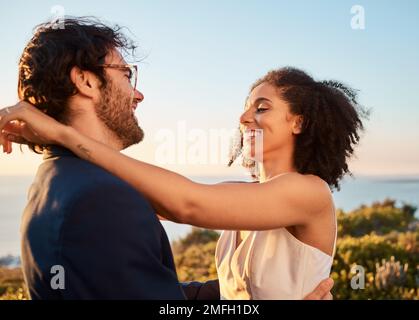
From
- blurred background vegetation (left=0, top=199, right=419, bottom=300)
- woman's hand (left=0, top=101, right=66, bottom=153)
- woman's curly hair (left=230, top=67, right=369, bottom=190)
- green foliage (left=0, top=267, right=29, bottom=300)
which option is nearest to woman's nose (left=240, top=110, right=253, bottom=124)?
woman's curly hair (left=230, top=67, right=369, bottom=190)

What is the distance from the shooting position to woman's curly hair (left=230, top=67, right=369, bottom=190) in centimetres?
349

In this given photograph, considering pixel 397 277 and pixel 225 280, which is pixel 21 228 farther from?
pixel 397 277

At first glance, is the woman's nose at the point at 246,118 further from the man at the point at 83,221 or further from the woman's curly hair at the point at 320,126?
the man at the point at 83,221

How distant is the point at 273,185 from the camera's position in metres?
3.09

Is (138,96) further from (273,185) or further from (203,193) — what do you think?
(273,185)

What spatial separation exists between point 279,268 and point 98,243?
4.17ft

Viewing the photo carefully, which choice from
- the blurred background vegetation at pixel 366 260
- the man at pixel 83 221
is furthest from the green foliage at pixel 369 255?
the man at pixel 83 221

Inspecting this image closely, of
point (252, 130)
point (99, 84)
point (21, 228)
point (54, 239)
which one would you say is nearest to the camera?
point (54, 239)

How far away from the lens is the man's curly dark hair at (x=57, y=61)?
2.94m

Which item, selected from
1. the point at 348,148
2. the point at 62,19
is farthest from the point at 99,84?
the point at 348,148

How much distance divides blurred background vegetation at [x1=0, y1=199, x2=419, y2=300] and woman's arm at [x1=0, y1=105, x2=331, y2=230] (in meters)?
3.35

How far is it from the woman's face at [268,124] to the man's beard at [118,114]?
67cm

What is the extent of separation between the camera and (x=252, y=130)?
347 cm
